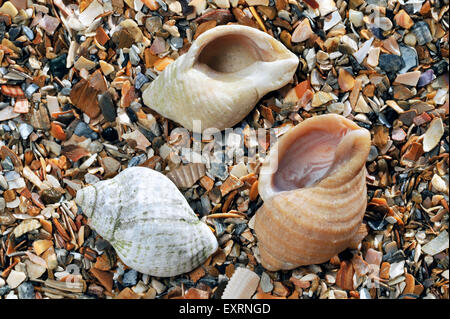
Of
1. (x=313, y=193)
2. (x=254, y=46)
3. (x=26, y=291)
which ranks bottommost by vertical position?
(x=26, y=291)

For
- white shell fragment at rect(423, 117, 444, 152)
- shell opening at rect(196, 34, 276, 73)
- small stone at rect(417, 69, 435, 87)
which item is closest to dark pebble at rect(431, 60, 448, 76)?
small stone at rect(417, 69, 435, 87)

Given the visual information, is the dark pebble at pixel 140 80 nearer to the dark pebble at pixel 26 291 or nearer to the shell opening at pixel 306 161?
the shell opening at pixel 306 161

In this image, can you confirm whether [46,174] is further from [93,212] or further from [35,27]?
[35,27]

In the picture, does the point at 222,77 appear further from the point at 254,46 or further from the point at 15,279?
the point at 15,279

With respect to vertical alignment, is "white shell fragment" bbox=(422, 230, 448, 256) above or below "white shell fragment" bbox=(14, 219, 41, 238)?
below

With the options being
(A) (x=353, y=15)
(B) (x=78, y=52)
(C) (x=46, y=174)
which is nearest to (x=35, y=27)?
(B) (x=78, y=52)

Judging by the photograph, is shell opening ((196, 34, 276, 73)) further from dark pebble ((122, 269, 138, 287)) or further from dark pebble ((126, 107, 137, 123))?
dark pebble ((122, 269, 138, 287))

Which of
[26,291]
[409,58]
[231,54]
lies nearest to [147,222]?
[26,291]
